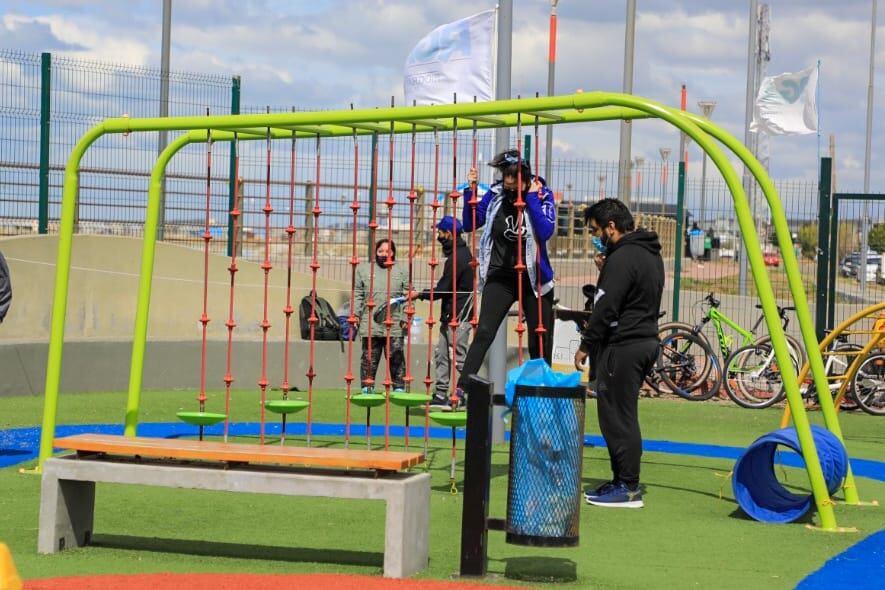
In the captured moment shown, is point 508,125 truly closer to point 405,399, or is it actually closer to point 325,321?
point 405,399

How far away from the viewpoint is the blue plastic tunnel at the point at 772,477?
28.4 feet

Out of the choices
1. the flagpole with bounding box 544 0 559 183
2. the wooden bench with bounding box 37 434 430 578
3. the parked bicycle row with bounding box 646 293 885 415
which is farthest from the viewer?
the flagpole with bounding box 544 0 559 183

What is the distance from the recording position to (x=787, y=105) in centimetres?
2072

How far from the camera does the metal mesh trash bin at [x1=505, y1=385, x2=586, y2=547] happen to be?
6523 mm

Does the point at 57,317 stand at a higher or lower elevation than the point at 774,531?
higher

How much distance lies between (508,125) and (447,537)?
3.31 metres

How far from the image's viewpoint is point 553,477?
21.6 feet

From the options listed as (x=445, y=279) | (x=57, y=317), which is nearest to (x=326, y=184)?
(x=445, y=279)

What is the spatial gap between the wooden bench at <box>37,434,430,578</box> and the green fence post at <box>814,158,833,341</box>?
1059cm

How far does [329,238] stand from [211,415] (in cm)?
1065

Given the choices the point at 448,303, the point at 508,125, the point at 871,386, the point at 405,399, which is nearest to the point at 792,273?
the point at 508,125

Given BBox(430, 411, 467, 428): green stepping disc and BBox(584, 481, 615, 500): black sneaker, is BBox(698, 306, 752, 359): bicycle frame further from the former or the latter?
BBox(430, 411, 467, 428): green stepping disc

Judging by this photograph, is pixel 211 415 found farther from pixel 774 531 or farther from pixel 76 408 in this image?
pixel 76 408

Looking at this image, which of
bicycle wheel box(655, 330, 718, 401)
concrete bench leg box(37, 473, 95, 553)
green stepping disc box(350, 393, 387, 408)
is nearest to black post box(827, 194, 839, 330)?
bicycle wheel box(655, 330, 718, 401)
